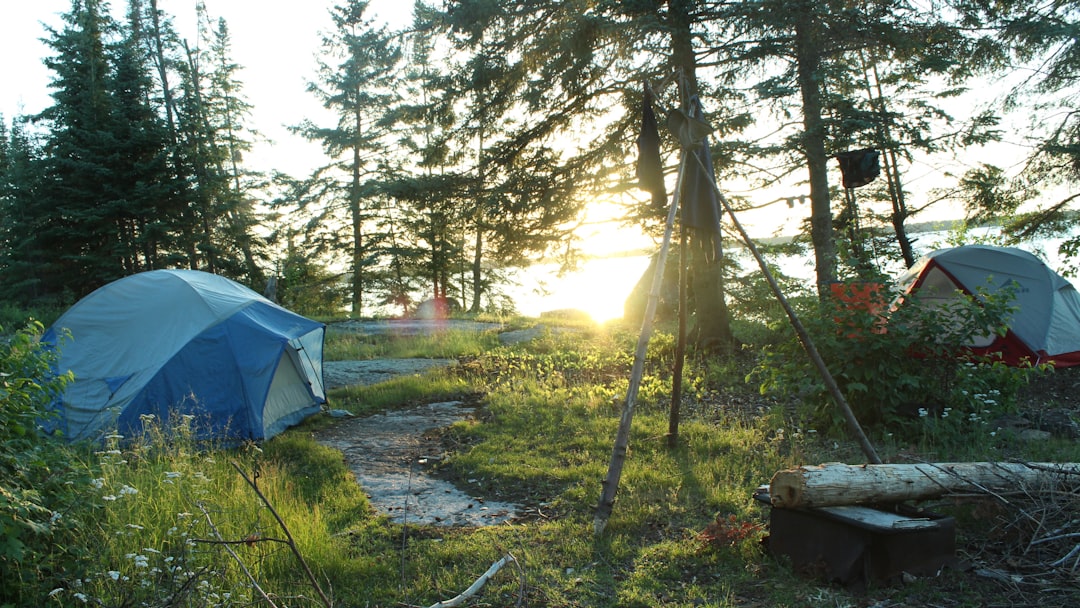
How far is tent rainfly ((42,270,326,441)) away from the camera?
7129mm

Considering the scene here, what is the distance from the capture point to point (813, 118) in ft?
30.0

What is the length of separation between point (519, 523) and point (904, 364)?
3.85 m

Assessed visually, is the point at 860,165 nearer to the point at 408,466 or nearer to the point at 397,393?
the point at 408,466

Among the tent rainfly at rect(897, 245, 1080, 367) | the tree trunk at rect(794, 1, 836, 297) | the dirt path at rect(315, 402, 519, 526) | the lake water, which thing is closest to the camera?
the dirt path at rect(315, 402, 519, 526)

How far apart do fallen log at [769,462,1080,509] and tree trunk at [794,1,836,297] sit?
4.52 m

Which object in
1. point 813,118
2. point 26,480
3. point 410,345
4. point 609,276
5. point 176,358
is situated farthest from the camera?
point 609,276

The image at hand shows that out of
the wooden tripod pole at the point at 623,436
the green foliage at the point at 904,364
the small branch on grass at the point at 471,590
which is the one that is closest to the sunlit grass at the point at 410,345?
the green foliage at the point at 904,364

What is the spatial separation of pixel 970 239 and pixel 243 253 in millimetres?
20253

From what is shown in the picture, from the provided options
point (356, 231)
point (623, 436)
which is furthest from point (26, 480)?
point (356, 231)

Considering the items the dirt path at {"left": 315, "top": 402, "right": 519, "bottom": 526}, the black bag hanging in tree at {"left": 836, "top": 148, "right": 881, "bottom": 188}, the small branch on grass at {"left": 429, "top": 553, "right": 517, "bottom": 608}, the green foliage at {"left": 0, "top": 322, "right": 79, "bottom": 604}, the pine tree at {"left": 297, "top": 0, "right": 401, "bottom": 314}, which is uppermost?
the pine tree at {"left": 297, "top": 0, "right": 401, "bottom": 314}

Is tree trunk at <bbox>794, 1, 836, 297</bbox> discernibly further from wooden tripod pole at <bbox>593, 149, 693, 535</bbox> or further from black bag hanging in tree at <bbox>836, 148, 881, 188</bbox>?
wooden tripod pole at <bbox>593, 149, 693, 535</bbox>

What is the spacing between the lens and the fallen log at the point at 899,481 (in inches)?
144

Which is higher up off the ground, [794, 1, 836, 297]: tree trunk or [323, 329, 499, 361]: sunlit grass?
[794, 1, 836, 297]: tree trunk

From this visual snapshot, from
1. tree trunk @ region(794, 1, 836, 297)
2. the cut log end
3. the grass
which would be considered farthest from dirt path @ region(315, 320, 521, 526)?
tree trunk @ region(794, 1, 836, 297)
